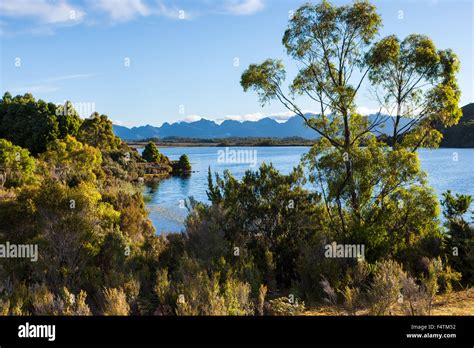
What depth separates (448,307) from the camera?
12.4m

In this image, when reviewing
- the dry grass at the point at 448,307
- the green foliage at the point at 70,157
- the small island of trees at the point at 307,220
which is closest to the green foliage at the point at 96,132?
the green foliage at the point at 70,157

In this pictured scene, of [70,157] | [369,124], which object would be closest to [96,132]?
[70,157]

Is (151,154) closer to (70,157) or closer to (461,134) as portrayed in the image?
(70,157)

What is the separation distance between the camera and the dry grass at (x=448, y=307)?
1166 cm

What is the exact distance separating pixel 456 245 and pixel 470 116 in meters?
126

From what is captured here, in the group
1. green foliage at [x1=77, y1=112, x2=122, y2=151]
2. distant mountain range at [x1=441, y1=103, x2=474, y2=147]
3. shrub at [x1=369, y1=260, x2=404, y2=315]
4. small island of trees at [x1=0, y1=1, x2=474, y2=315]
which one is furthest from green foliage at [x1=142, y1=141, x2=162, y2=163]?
shrub at [x1=369, y1=260, x2=404, y2=315]

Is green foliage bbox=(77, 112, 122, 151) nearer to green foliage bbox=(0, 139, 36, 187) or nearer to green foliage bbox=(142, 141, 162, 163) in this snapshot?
green foliage bbox=(142, 141, 162, 163)

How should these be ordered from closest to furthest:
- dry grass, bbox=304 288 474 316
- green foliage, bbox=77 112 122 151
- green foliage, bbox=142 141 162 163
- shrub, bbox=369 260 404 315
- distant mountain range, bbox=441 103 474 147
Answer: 1. shrub, bbox=369 260 404 315
2. dry grass, bbox=304 288 474 316
3. green foliage, bbox=77 112 122 151
4. green foliage, bbox=142 141 162 163
5. distant mountain range, bbox=441 103 474 147

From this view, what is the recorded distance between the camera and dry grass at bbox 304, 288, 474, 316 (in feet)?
38.3

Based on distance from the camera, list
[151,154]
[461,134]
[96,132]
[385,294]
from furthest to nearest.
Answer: [461,134]
[151,154]
[96,132]
[385,294]

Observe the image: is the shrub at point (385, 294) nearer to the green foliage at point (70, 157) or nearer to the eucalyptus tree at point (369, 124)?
the eucalyptus tree at point (369, 124)

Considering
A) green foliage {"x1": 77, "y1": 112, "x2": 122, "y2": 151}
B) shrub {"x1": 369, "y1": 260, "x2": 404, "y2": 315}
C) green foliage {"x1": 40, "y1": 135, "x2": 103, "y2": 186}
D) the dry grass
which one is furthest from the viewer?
green foliage {"x1": 77, "y1": 112, "x2": 122, "y2": 151}
